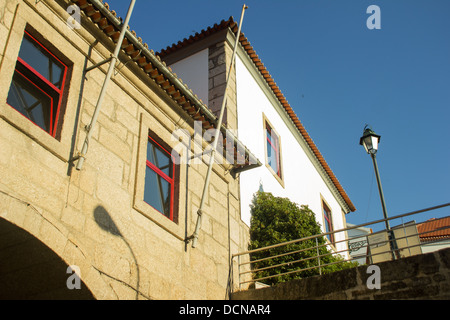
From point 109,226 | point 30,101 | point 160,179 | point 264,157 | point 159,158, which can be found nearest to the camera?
point 30,101

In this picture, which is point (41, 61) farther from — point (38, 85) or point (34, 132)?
point (34, 132)

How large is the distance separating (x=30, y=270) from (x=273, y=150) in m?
8.31

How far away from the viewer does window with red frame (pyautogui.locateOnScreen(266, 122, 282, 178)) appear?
41.2ft

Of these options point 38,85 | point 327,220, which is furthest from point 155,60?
point 327,220

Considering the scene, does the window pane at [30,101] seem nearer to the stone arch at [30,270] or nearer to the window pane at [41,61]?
the window pane at [41,61]

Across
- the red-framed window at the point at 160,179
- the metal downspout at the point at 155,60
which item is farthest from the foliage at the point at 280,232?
the red-framed window at the point at 160,179

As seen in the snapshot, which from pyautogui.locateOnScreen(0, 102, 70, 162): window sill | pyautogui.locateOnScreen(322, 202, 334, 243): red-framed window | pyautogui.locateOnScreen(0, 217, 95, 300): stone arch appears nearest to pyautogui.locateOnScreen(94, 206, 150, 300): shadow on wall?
pyautogui.locateOnScreen(0, 217, 95, 300): stone arch

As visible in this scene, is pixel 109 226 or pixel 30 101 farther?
pixel 109 226

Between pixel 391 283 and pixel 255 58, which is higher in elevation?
pixel 255 58

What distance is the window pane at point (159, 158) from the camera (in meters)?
7.61

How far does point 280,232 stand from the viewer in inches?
395

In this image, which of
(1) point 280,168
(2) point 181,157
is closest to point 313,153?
(1) point 280,168

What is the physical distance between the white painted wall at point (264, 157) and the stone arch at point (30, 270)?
4.69 meters
